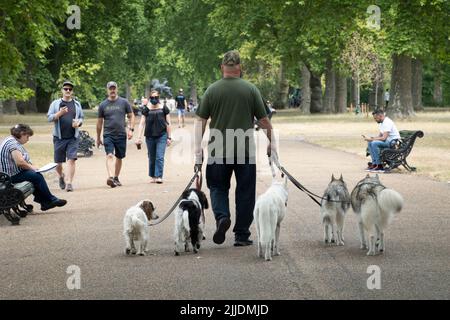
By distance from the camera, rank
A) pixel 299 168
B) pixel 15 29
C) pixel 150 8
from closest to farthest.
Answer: pixel 299 168, pixel 15 29, pixel 150 8

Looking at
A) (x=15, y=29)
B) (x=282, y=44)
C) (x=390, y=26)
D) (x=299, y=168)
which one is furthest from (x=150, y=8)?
(x=299, y=168)

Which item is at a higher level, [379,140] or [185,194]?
[185,194]

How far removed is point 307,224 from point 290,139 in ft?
76.0

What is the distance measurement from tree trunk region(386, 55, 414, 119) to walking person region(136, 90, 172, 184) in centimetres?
3054

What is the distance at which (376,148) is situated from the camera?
21531mm

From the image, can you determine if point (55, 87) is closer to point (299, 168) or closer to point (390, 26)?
point (390, 26)

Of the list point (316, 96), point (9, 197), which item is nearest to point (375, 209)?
point (9, 197)

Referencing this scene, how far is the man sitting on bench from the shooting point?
21422 mm

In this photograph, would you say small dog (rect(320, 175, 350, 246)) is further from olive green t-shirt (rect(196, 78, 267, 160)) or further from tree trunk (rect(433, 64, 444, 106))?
tree trunk (rect(433, 64, 444, 106))

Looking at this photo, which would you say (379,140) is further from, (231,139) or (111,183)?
(231,139)

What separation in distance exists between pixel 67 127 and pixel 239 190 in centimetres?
793

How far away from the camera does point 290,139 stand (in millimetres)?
35625

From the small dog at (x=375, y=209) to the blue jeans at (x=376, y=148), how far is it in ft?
36.9
